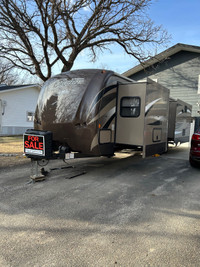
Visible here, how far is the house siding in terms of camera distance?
14312 mm

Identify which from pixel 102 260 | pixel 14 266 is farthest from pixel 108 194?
pixel 14 266

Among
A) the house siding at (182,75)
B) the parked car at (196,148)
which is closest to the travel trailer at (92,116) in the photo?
the parked car at (196,148)

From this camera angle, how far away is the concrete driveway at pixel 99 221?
240 cm

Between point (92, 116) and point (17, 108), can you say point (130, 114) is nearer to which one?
point (92, 116)

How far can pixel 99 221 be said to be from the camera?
3213 mm

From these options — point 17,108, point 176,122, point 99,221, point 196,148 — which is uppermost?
point 17,108

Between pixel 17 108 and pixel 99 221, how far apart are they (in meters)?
17.6

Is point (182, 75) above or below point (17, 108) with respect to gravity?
above

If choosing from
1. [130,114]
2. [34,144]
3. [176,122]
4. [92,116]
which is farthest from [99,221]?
[176,122]

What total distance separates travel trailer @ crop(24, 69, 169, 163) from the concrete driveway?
859 mm

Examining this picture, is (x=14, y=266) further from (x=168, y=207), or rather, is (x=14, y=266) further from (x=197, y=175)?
(x=197, y=175)

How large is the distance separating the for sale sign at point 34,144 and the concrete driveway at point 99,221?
743mm

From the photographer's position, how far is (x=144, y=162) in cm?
779

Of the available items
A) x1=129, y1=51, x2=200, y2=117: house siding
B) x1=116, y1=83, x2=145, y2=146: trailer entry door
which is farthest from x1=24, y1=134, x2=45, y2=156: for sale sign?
x1=129, y1=51, x2=200, y2=117: house siding
